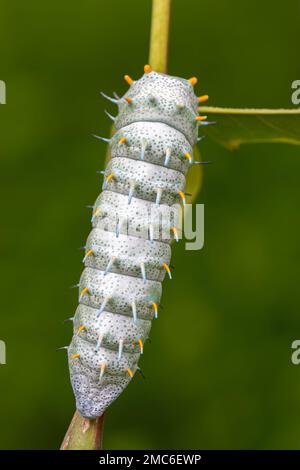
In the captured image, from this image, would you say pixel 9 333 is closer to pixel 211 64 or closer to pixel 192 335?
pixel 192 335

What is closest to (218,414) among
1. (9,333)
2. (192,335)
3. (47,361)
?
(192,335)
